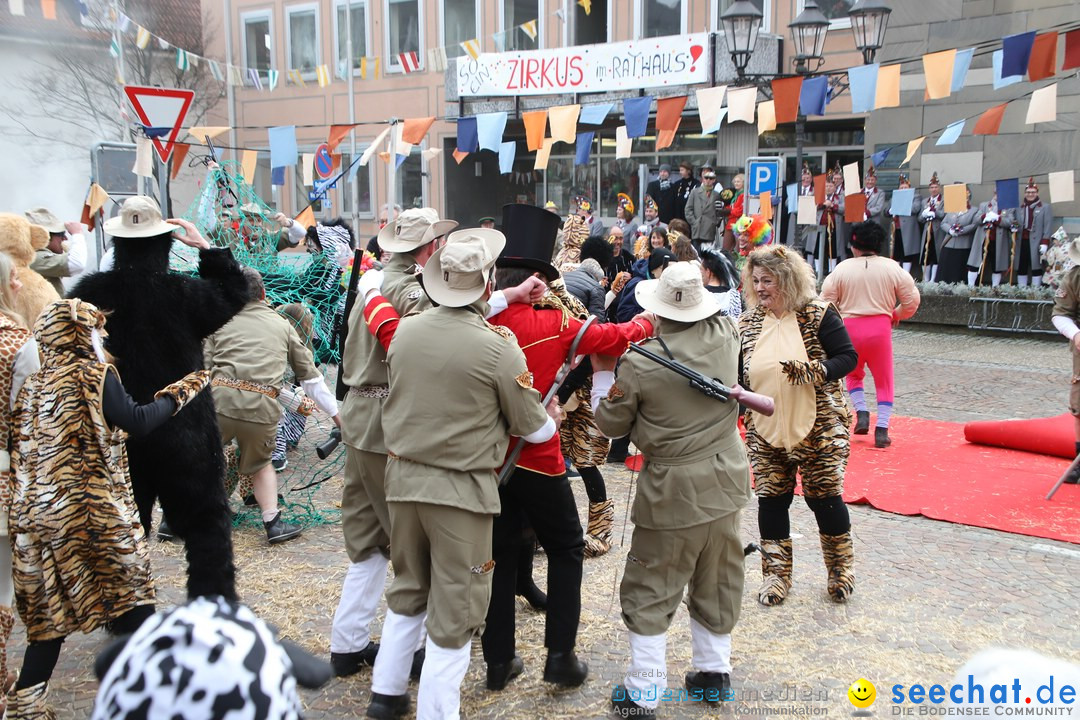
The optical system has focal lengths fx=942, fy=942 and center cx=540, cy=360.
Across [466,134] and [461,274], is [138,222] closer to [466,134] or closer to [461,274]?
[461,274]

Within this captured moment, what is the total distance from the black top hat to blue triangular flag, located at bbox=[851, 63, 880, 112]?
725 centimetres

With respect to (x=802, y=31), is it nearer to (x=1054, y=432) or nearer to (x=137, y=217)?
(x=1054, y=432)

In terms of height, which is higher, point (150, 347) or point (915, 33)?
point (915, 33)

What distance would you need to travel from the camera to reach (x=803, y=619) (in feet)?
15.1

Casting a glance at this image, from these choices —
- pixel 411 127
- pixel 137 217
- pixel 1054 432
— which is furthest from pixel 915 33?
pixel 137 217

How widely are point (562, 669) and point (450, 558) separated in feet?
2.90

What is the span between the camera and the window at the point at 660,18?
21.4 metres

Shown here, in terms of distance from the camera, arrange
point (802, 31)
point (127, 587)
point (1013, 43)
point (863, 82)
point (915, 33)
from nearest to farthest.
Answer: point (127, 587) → point (1013, 43) → point (863, 82) → point (802, 31) → point (915, 33)

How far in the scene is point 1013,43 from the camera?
31.1ft

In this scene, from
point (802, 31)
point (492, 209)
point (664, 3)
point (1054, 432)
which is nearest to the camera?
point (1054, 432)

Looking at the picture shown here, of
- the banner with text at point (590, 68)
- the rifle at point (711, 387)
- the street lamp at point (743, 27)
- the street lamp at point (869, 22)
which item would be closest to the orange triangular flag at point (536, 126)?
the street lamp at point (743, 27)

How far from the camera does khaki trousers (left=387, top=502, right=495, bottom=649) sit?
332cm

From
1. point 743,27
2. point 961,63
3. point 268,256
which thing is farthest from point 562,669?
point 743,27

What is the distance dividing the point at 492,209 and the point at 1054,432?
68.7 feet
